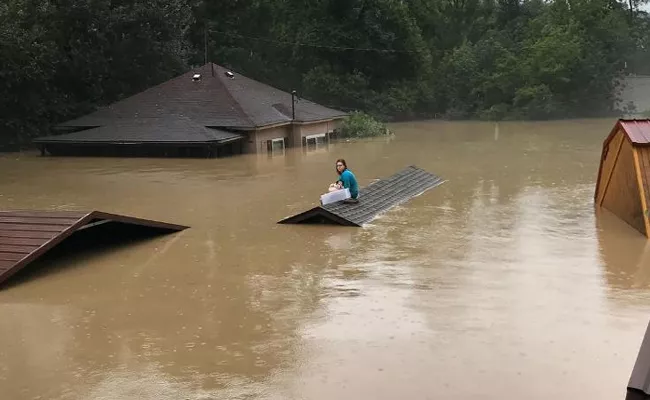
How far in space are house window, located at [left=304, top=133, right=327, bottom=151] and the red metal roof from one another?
63.5 ft

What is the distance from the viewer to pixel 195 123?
31.0 m

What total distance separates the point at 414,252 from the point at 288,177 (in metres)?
10.9

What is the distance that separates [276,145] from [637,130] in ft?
65.4

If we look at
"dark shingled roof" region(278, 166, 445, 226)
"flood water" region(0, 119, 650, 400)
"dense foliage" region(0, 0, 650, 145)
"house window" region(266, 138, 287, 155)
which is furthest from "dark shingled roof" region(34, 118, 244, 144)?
"dark shingled roof" region(278, 166, 445, 226)

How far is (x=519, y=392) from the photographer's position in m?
6.89

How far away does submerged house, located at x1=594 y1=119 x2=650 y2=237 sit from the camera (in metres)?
14.3

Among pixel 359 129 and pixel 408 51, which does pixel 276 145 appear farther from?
pixel 408 51

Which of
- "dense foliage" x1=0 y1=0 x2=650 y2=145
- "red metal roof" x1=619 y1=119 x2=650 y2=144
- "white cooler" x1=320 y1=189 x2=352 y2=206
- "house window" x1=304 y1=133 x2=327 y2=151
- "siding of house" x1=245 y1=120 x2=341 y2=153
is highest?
"dense foliage" x1=0 y1=0 x2=650 y2=145

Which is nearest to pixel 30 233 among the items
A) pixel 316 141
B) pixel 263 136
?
pixel 263 136

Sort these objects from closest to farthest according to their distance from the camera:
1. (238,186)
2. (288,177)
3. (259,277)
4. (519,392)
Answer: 1. (519,392)
2. (259,277)
3. (238,186)
4. (288,177)

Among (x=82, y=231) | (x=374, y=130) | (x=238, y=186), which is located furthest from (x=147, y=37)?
(x=82, y=231)

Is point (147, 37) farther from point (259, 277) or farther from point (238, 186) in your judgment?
point (259, 277)

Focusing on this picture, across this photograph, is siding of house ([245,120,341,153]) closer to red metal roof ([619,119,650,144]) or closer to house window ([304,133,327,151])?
house window ([304,133,327,151])

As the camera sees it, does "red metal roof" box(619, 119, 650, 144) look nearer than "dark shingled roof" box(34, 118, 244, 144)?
Yes
